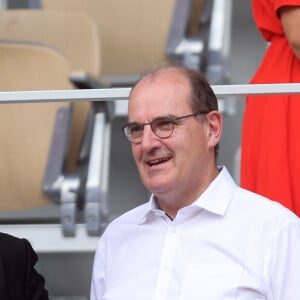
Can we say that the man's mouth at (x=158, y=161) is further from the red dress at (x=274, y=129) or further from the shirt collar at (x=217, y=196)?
the red dress at (x=274, y=129)

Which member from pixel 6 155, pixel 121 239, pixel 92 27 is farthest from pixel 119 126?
pixel 121 239

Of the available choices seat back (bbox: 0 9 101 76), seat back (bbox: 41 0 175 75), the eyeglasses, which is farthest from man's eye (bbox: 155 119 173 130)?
seat back (bbox: 41 0 175 75)

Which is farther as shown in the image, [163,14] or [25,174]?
[163,14]

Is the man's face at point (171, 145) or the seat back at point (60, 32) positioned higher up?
the man's face at point (171, 145)

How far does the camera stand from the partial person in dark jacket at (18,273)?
146 cm

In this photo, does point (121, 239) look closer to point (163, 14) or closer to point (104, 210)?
point (104, 210)

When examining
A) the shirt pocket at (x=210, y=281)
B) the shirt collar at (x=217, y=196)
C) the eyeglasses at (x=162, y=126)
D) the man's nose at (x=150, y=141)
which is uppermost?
the eyeglasses at (x=162, y=126)

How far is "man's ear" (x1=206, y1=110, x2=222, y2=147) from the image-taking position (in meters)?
1.31

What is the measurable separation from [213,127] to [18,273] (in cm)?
42

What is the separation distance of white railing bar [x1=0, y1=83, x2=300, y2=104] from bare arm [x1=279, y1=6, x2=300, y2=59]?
181 millimetres

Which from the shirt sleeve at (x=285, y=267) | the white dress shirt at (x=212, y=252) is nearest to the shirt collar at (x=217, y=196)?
the white dress shirt at (x=212, y=252)

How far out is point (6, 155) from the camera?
2.05 m

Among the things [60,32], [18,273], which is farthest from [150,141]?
[60,32]

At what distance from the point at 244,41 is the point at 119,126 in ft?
1.51
